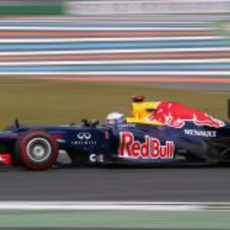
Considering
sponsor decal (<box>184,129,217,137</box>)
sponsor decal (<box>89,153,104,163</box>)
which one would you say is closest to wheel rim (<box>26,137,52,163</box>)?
sponsor decal (<box>89,153,104,163</box>)

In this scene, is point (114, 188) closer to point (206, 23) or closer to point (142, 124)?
point (142, 124)

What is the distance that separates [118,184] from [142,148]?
1.24 m

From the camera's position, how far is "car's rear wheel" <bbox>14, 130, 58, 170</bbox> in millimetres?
8625

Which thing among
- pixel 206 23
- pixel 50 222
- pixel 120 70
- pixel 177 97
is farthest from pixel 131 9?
pixel 50 222

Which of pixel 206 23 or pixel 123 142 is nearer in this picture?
pixel 123 142

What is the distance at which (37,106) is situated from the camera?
1516cm

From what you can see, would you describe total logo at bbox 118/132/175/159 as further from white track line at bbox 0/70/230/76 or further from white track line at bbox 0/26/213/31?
white track line at bbox 0/26/213/31

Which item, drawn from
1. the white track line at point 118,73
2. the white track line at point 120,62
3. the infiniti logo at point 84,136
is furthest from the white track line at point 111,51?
the infiniti logo at point 84,136

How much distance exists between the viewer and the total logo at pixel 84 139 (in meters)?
8.89

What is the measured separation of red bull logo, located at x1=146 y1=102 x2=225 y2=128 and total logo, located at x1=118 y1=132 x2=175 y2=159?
36cm

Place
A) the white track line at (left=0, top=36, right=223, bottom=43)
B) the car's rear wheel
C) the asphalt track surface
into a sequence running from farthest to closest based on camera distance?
the white track line at (left=0, top=36, right=223, bottom=43) < the car's rear wheel < the asphalt track surface

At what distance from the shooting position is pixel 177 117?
30.0ft

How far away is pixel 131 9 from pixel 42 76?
16.9 feet

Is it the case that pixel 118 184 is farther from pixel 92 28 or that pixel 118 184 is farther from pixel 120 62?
pixel 92 28
